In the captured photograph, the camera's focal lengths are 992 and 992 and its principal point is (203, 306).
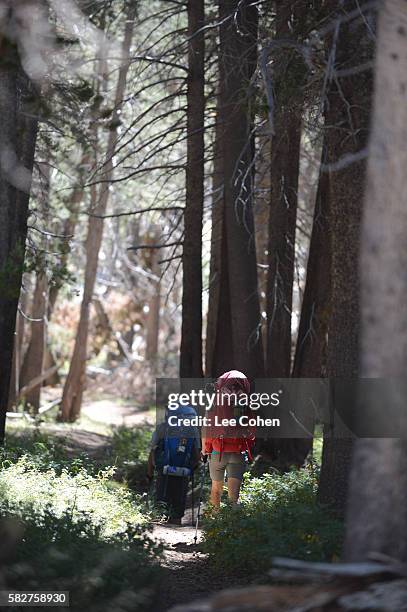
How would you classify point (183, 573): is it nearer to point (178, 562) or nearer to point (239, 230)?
point (178, 562)

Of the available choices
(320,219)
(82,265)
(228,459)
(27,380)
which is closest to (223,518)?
(228,459)

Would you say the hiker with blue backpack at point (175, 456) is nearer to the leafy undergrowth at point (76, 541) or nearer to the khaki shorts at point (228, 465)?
the khaki shorts at point (228, 465)

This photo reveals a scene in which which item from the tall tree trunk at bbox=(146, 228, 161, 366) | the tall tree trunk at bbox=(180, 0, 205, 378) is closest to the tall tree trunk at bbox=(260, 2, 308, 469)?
the tall tree trunk at bbox=(180, 0, 205, 378)

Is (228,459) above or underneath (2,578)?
→ above

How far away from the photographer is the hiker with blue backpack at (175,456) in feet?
38.9

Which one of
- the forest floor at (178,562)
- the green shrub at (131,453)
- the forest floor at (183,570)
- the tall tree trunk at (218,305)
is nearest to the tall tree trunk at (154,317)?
the green shrub at (131,453)

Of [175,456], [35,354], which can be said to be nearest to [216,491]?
[175,456]

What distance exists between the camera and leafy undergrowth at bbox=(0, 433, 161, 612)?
254 inches

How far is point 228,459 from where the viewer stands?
38.0 feet

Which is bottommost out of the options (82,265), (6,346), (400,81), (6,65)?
(6,346)

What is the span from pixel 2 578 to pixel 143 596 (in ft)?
3.05

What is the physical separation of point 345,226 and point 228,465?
3485 mm

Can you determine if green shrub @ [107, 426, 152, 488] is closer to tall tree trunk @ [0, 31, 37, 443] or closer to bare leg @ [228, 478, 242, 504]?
tall tree trunk @ [0, 31, 37, 443]

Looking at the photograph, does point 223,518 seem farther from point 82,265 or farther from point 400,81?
point 82,265
